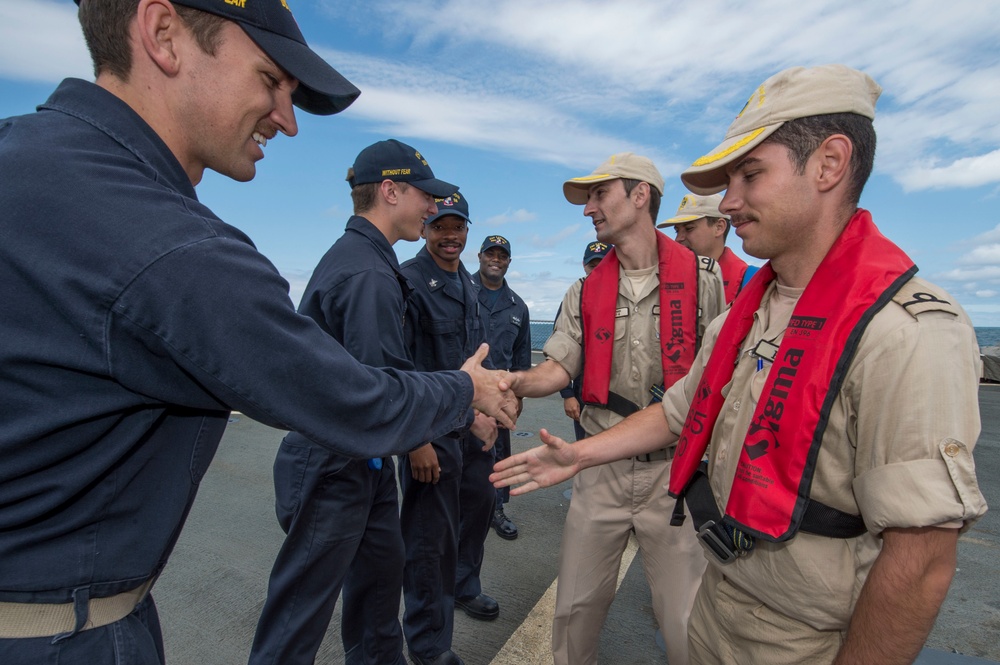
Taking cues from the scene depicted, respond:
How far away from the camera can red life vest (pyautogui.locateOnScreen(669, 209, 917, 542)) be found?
51.3 inches

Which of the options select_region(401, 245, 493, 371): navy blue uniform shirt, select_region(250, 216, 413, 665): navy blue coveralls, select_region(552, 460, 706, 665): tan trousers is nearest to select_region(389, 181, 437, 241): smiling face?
select_region(250, 216, 413, 665): navy blue coveralls

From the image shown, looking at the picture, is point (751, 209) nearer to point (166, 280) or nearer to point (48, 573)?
point (166, 280)

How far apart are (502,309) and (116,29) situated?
4790 millimetres

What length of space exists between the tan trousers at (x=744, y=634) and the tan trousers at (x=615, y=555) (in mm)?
724

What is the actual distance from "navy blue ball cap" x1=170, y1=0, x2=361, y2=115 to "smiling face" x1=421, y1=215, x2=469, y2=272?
2.32 m

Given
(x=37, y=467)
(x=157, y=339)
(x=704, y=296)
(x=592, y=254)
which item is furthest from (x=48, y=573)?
(x=592, y=254)

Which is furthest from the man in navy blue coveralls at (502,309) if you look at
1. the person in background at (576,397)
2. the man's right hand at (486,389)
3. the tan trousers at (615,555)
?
the man's right hand at (486,389)

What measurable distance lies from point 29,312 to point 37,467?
0.27 m

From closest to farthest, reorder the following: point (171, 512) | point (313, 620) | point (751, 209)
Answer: point (171, 512) < point (751, 209) < point (313, 620)

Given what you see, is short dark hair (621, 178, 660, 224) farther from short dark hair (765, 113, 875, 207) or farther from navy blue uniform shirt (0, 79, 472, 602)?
navy blue uniform shirt (0, 79, 472, 602)

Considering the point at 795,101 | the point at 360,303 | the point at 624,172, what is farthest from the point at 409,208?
the point at 795,101

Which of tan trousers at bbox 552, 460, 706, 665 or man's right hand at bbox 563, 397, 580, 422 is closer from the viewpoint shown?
tan trousers at bbox 552, 460, 706, 665

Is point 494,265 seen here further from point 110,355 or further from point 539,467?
point 110,355

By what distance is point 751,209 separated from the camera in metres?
1.59
